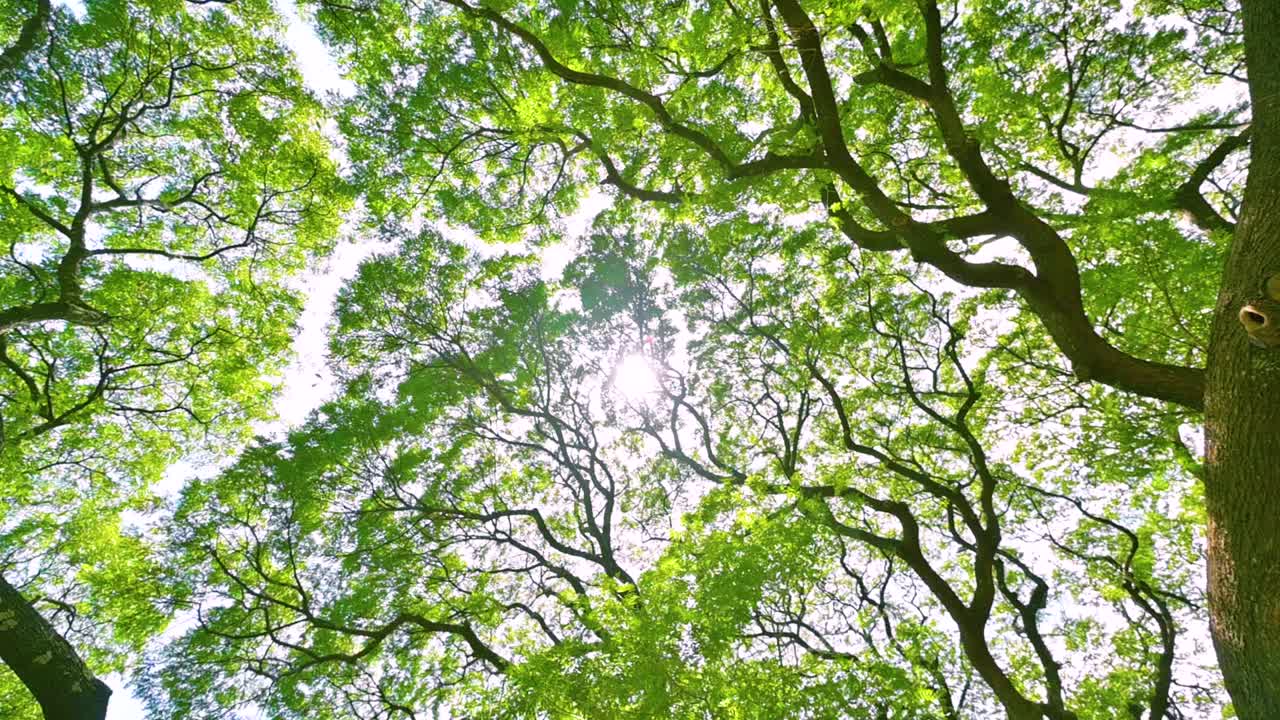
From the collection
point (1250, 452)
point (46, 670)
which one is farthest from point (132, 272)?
point (1250, 452)

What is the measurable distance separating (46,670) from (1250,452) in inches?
402

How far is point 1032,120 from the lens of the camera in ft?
22.4

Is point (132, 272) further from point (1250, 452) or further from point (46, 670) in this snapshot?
point (1250, 452)

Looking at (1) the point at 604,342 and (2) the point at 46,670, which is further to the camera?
(1) the point at 604,342

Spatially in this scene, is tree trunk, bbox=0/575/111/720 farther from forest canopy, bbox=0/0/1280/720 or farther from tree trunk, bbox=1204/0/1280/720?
tree trunk, bbox=1204/0/1280/720

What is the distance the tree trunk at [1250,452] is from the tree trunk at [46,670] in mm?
9524

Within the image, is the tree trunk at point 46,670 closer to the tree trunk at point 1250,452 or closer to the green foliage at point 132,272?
the green foliage at point 132,272

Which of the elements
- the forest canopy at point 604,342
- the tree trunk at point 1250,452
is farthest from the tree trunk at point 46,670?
the tree trunk at point 1250,452

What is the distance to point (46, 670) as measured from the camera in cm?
560

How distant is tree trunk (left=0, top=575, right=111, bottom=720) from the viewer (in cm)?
554

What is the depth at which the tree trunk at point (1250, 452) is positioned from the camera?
2.66 meters

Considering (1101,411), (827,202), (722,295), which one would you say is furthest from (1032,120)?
(722,295)

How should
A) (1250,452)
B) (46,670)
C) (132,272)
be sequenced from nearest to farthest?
(1250,452), (46,670), (132,272)

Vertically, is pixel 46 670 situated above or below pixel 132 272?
below
